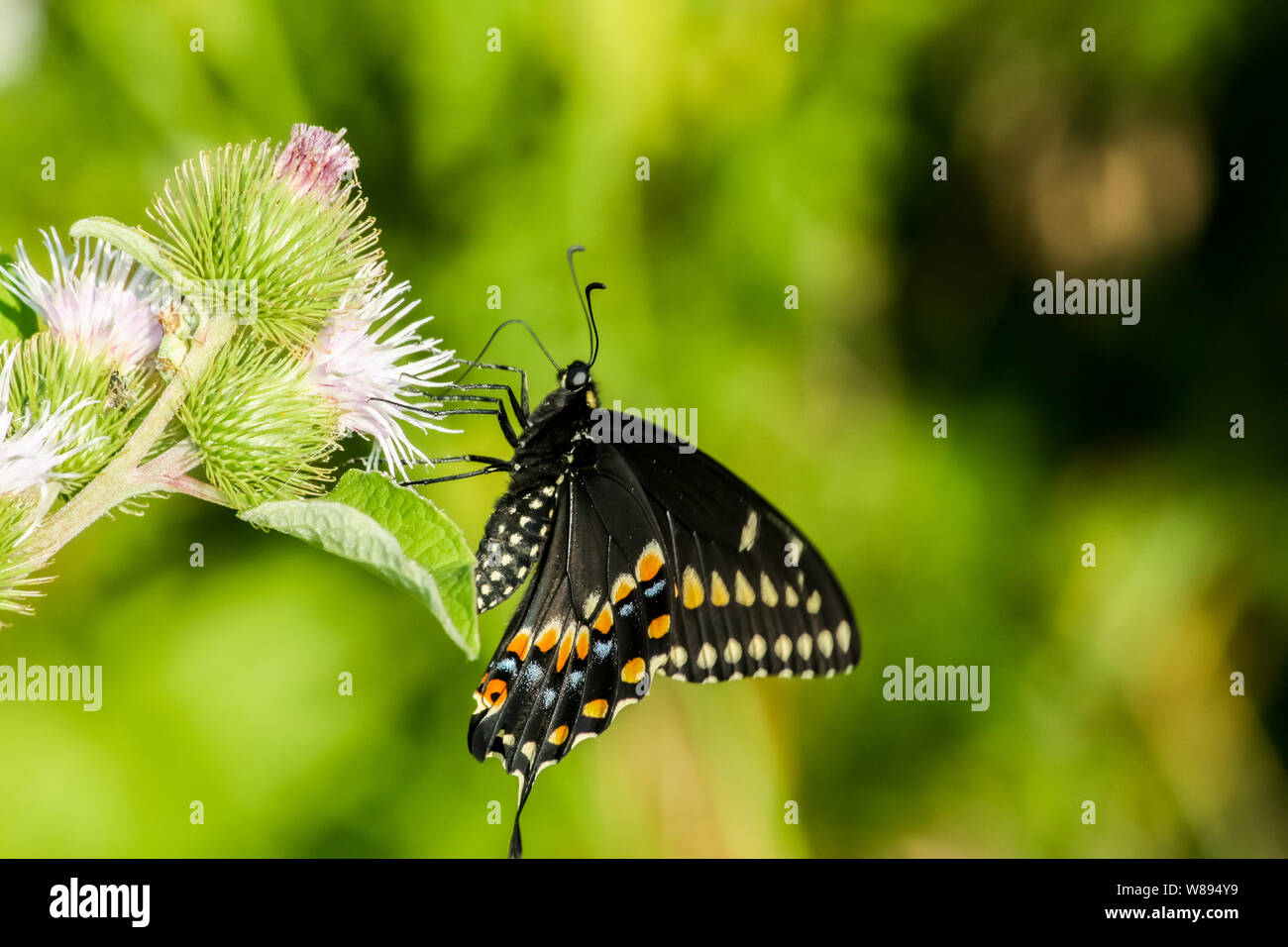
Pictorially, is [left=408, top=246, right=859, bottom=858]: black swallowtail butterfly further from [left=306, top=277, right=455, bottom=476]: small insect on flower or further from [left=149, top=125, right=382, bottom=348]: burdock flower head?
[left=149, top=125, right=382, bottom=348]: burdock flower head

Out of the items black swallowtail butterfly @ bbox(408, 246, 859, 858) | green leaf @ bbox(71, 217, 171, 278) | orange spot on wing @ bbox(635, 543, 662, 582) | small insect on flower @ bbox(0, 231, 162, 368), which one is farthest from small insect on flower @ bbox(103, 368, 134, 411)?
orange spot on wing @ bbox(635, 543, 662, 582)

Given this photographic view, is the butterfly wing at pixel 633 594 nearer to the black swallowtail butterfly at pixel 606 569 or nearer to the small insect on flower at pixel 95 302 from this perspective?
the black swallowtail butterfly at pixel 606 569

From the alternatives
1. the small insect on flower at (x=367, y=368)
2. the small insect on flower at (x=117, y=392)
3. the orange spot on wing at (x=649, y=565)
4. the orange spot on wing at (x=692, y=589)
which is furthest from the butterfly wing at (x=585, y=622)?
the small insect on flower at (x=117, y=392)

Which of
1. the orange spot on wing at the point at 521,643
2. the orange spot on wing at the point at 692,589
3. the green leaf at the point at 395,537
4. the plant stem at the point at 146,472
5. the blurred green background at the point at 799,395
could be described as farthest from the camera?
the blurred green background at the point at 799,395

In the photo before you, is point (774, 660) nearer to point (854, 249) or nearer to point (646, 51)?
point (854, 249)

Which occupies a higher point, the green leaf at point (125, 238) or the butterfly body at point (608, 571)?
the green leaf at point (125, 238)

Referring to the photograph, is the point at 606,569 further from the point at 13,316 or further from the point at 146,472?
the point at 13,316
